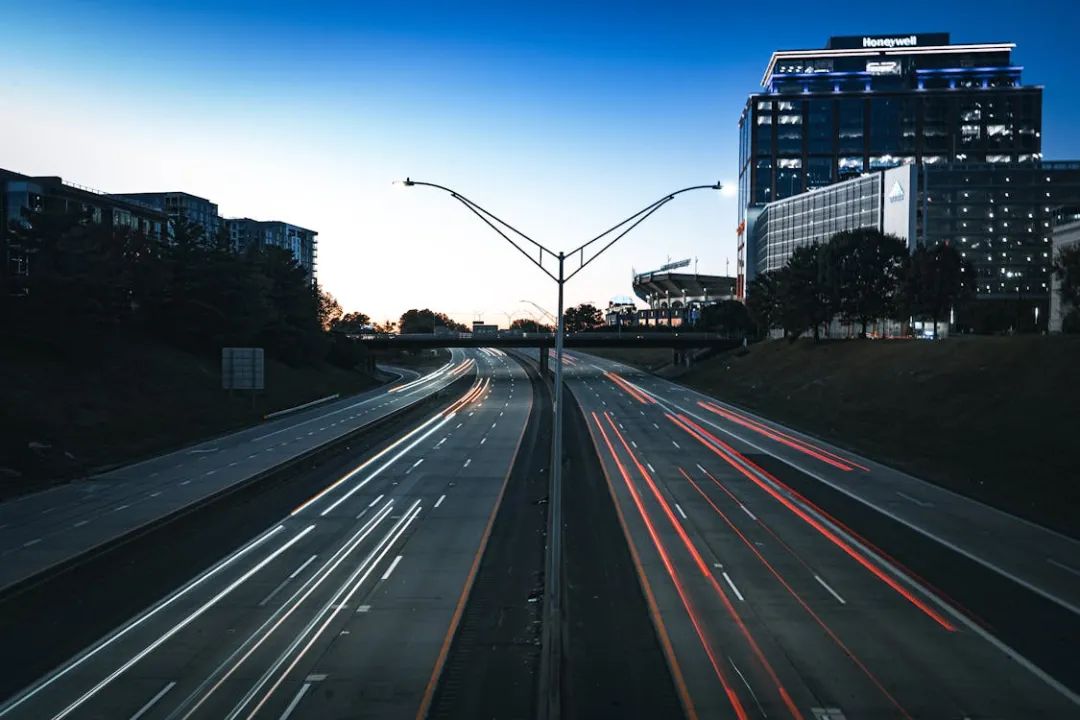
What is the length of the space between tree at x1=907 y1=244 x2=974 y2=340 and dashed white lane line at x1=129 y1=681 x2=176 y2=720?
84854 millimetres

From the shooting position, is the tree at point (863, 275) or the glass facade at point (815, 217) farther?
the glass facade at point (815, 217)

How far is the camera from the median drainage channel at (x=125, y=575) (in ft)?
52.4

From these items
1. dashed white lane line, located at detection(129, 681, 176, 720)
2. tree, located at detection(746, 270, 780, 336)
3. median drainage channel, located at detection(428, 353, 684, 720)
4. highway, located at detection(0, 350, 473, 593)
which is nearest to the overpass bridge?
tree, located at detection(746, 270, 780, 336)

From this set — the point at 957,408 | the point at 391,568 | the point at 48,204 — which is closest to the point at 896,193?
the point at 957,408

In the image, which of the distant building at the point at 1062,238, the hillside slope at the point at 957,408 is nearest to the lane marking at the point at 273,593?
the hillside slope at the point at 957,408

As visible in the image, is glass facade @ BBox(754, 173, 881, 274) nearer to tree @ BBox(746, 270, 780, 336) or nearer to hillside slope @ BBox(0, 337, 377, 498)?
tree @ BBox(746, 270, 780, 336)

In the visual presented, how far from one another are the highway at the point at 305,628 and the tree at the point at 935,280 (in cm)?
6876

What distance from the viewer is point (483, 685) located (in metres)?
14.2

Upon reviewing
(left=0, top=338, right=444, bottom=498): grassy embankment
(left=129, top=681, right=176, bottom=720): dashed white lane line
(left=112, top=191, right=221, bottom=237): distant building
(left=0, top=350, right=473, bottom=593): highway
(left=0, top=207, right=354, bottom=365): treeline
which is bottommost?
(left=129, top=681, right=176, bottom=720): dashed white lane line

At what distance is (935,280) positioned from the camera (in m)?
81.1

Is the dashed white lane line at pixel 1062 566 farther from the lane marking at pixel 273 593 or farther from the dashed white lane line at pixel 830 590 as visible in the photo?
the lane marking at pixel 273 593

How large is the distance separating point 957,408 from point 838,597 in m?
38.6

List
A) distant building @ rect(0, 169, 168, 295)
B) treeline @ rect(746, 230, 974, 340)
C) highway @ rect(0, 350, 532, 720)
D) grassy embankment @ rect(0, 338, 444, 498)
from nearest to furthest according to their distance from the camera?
highway @ rect(0, 350, 532, 720), grassy embankment @ rect(0, 338, 444, 498), distant building @ rect(0, 169, 168, 295), treeline @ rect(746, 230, 974, 340)

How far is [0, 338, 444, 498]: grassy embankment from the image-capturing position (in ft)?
122
